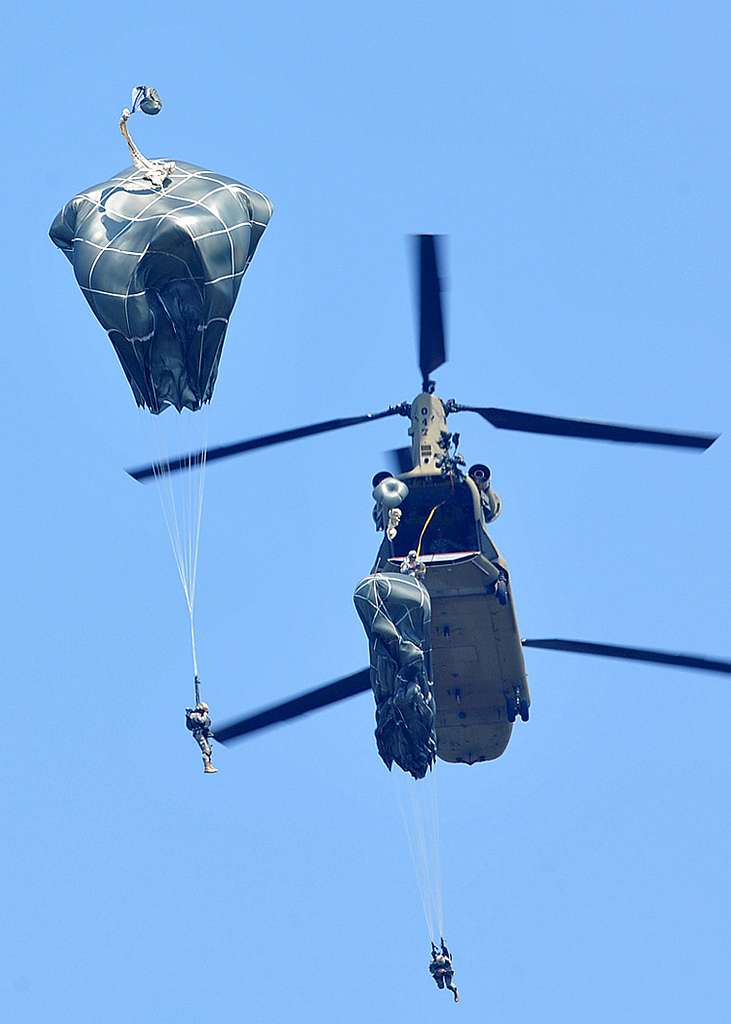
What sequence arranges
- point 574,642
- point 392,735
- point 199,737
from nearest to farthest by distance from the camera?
point 199,737, point 392,735, point 574,642

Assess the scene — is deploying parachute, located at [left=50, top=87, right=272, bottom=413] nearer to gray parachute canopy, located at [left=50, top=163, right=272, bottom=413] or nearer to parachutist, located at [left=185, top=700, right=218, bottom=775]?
gray parachute canopy, located at [left=50, top=163, right=272, bottom=413]

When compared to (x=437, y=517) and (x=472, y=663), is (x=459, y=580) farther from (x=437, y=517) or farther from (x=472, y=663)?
(x=472, y=663)

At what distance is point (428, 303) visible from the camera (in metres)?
70.0

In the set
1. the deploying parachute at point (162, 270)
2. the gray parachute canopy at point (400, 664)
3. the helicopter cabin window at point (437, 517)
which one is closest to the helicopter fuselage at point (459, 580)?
the helicopter cabin window at point (437, 517)

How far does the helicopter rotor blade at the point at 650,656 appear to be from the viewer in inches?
2827

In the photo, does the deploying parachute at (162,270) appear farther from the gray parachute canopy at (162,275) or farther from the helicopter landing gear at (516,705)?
the helicopter landing gear at (516,705)

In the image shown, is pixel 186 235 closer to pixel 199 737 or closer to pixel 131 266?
pixel 131 266

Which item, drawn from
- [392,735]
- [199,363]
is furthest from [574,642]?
[199,363]

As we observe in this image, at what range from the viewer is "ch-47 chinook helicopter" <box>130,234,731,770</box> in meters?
69.4

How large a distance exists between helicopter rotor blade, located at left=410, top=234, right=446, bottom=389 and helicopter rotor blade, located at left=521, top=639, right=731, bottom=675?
20.8ft

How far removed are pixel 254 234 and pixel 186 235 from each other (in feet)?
8.59

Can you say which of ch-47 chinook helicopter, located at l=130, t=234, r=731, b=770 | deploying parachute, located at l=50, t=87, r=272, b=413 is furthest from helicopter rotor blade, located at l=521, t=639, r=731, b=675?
deploying parachute, located at l=50, t=87, r=272, b=413

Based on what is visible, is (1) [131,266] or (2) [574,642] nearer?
(1) [131,266]

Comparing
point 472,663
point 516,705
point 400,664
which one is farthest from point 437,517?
point 516,705
